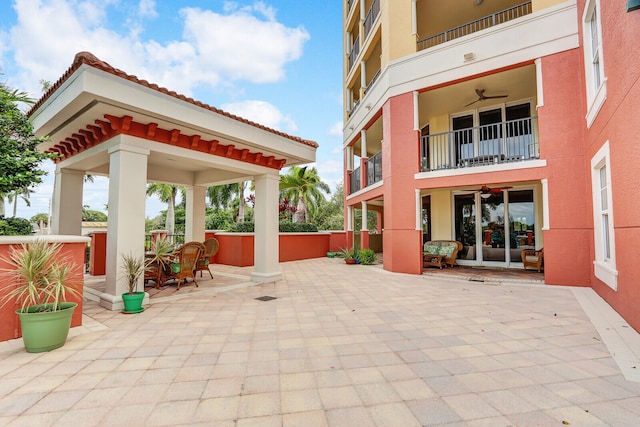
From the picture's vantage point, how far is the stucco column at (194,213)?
9.77 meters

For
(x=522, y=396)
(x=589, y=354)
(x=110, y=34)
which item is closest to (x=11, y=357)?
(x=522, y=396)

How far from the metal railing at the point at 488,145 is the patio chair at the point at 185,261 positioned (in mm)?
6769

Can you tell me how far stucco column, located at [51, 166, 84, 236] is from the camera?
6711mm

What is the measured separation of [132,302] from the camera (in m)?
4.71

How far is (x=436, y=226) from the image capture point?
35.4ft

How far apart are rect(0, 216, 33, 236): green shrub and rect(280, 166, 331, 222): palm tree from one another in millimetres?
14089

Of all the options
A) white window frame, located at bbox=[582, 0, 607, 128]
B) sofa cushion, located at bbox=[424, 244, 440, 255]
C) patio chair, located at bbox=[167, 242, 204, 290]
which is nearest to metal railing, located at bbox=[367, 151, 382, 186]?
sofa cushion, located at bbox=[424, 244, 440, 255]

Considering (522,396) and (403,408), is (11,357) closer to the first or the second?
(403,408)

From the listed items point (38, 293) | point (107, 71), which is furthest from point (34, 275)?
point (107, 71)

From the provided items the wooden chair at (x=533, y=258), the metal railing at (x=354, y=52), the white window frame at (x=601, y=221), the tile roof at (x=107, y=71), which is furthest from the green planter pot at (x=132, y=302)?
the metal railing at (x=354, y=52)

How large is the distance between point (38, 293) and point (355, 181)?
1142 cm

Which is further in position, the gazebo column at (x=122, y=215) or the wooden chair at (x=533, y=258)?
the wooden chair at (x=533, y=258)

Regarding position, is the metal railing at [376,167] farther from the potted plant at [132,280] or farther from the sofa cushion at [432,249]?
the potted plant at [132,280]

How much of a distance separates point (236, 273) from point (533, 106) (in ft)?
35.2
